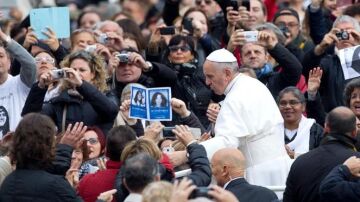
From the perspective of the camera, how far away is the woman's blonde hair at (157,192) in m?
10.5

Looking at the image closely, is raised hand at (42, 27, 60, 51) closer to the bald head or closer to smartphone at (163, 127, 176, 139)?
smartphone at (163, 127, 176, 139)

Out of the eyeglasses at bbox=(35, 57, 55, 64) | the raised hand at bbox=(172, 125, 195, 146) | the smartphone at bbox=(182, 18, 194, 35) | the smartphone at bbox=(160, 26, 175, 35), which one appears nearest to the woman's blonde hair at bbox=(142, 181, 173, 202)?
the raised hand at bbox=(172, 125, 195, 146)

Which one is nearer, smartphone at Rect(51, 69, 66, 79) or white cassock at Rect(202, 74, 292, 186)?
white cassock at Rect(202, 74, 292, 186)

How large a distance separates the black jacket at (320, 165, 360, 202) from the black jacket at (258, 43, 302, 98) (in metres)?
3.62

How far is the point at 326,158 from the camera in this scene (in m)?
12.9

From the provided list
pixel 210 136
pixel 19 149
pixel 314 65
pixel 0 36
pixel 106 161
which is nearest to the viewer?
pixel 19 149

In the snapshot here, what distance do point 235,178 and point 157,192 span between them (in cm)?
212

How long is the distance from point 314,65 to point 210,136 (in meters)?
2.69

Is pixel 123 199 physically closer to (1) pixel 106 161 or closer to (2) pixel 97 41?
(1) pixel 106 161

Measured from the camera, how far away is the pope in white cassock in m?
13.9

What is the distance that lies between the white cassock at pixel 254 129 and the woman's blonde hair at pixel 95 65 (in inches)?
75.8

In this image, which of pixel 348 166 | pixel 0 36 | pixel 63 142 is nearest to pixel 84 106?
pixel 0 36

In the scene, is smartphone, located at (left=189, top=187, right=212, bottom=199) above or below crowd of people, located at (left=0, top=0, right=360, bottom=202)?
above

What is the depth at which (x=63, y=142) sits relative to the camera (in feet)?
41.8
